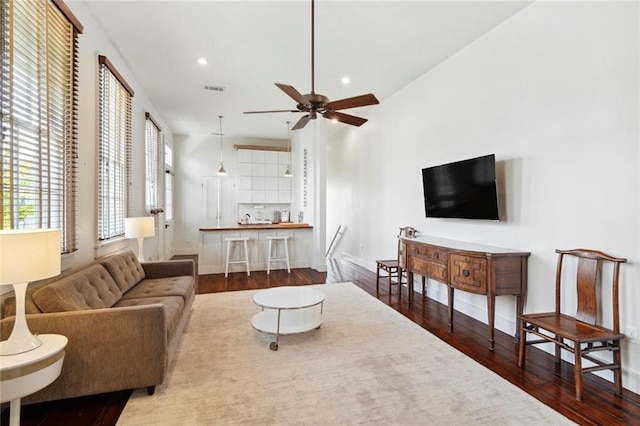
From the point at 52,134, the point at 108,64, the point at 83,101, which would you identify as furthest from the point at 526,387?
the point at 108,64

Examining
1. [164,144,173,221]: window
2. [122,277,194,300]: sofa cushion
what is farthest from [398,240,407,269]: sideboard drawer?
[164,144,173,221]: window

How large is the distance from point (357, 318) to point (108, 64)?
13.1ft

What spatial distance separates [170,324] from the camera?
7.84ft

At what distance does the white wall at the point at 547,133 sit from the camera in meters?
2.25

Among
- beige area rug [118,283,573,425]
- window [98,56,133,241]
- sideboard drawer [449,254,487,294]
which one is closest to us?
beige area rug [118,283,573,425]

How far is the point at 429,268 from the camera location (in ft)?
11.9

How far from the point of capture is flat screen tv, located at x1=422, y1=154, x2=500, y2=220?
320cm

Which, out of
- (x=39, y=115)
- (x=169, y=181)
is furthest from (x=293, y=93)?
(x=169, y=181)

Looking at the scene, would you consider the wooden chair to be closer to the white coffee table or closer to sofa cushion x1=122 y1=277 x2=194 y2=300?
the white coffee table

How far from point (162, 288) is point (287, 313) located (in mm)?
1325

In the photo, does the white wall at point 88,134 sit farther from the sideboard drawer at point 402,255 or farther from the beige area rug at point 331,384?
the sideboard drawer at point 402,255

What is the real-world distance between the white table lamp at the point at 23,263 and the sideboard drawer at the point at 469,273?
10.6ft

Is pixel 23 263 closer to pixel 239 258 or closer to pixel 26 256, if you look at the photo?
pixel 26 256

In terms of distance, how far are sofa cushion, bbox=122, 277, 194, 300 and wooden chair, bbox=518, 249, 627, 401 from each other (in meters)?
3.15
